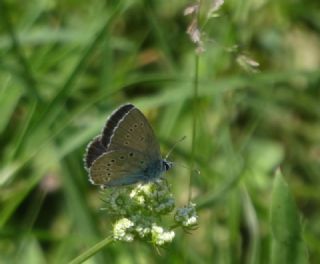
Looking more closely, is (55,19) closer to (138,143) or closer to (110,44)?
(110,44)

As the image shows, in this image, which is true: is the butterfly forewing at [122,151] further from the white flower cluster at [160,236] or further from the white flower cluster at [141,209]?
the white flower cluster at [160,236]

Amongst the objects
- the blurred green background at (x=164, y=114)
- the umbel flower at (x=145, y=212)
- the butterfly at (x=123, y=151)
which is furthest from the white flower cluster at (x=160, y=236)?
the blurred green background at (x=164, y=114)

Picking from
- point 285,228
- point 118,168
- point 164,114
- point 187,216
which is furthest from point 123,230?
point 164,114

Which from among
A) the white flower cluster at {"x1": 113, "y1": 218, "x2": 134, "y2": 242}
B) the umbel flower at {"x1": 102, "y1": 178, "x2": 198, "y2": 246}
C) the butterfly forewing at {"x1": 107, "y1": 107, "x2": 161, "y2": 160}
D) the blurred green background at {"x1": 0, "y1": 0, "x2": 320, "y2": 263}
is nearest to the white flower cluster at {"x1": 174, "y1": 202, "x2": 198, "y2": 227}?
the umbel flower at {"x1": 102, "y1": 178, "x2": 198, "y2": 246}

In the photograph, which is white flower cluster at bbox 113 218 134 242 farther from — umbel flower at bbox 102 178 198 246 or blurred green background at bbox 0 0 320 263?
blurred green background at bbox 0 0 320 263

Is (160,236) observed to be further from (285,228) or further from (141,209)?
(285,228)
